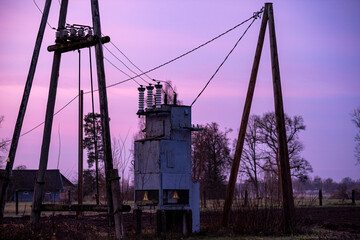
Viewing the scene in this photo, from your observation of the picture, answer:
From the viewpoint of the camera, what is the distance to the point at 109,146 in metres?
14.2

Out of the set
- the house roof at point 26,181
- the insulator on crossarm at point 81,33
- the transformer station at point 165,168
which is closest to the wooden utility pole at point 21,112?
the insulator on crossarm at point 81,33

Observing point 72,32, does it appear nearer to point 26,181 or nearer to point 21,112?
point 21,112

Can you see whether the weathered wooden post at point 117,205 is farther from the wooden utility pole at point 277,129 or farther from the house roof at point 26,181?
the house roof at point 26,181

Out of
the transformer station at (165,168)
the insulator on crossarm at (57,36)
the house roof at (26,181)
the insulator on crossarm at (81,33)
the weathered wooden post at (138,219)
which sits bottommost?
the weathered wooden post at (138,219)

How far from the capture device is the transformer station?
49.5 ft

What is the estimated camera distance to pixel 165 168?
1519 centimetres

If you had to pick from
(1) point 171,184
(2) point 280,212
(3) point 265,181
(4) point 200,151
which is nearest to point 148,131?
(1) point 171,184

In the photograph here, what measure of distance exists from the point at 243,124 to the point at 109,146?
4.92m

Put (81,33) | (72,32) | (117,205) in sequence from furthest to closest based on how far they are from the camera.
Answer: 1. (72,32)
2. (81,33)
3. (117,205)

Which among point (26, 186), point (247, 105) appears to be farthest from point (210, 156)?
point (247, 105)

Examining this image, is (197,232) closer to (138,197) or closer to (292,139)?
(138,197)

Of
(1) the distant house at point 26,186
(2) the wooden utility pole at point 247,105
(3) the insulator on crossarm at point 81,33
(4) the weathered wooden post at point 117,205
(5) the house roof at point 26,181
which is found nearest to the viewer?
(4) the weathered wooden post at point 117,205

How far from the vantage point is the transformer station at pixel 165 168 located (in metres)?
15.1

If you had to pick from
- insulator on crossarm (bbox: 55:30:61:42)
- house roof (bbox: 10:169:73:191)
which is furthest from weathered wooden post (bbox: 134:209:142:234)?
house roof (bbox: 10:169:73:191)
